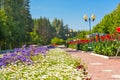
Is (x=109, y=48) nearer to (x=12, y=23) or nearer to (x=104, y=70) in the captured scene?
(x=104, y=70)

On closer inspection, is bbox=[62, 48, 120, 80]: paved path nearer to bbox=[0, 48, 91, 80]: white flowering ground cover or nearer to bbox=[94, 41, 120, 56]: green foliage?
bbox=[0, 48, 91, 80]: white flowering ground cover

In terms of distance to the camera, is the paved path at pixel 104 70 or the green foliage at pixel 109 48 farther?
the green foliage at pixel 109 48

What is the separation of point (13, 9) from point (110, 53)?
47.3 metres

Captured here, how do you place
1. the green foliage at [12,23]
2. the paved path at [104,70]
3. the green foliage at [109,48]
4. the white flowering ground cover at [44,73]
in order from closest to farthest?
the white flowering ground cover at [44,73] < the paved path at [104,70] < the green foliage at [109,48] < the green foliage at [12,23]

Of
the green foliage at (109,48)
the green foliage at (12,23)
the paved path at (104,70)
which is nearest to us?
the paved path at (104,70)

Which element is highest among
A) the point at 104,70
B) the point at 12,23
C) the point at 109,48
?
the point at 12,23

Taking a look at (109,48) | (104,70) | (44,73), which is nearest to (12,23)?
(109,48)

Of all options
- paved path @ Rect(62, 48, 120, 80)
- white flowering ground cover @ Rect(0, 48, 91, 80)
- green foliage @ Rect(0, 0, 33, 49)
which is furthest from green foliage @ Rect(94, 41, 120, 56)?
green foliage @ Rect(0, 0, 33, 49)

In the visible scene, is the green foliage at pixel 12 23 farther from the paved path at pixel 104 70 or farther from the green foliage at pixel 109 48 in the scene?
the paved path at pixel 104 70

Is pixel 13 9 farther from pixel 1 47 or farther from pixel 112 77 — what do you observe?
pixel 112 77

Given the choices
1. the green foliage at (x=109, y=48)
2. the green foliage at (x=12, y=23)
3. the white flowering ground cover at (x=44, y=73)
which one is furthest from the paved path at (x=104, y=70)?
the green foliage at (x=12, y=23)

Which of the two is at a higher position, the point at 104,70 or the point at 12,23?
the point at 12,23

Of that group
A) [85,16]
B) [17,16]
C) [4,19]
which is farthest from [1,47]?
[85,16]

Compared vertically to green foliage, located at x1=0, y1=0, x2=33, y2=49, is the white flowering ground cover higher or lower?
lower
